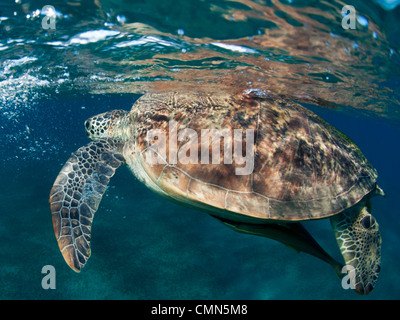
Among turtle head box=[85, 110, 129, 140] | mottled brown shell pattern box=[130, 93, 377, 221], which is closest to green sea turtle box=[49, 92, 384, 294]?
mottled brown shell pattern box=[130, 93, 377, 221]

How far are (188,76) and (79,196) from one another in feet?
21.5

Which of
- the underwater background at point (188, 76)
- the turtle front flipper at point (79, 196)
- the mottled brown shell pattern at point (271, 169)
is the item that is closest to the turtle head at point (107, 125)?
the turtle front flipper at point (79, 196)

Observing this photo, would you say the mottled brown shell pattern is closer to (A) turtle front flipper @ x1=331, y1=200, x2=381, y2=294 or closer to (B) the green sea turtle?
(B) the green sea turtle

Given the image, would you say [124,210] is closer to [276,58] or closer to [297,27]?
[276,58]

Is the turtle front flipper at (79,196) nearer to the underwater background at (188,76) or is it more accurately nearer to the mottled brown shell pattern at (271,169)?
the mottled brown shell pattern at (271,169)

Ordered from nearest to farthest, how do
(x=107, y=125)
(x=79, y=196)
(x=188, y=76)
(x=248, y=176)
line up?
(x=248, y=176) < (x=79, y=196) < (x=107, y=125) < (x=188, y=76)

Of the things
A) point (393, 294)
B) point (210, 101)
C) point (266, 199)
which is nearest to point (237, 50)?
point (210, 101)

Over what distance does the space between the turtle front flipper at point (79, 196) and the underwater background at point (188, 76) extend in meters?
2.84

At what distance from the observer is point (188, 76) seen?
352 inches

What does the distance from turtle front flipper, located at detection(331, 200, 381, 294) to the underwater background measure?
2.98m

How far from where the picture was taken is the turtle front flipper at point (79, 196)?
3465 millimetres

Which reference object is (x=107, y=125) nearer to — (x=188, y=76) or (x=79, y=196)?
(x=79, y=196)

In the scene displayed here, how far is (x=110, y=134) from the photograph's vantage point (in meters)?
5.68

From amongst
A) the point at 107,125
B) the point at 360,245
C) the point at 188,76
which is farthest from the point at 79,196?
the point at 188,76
